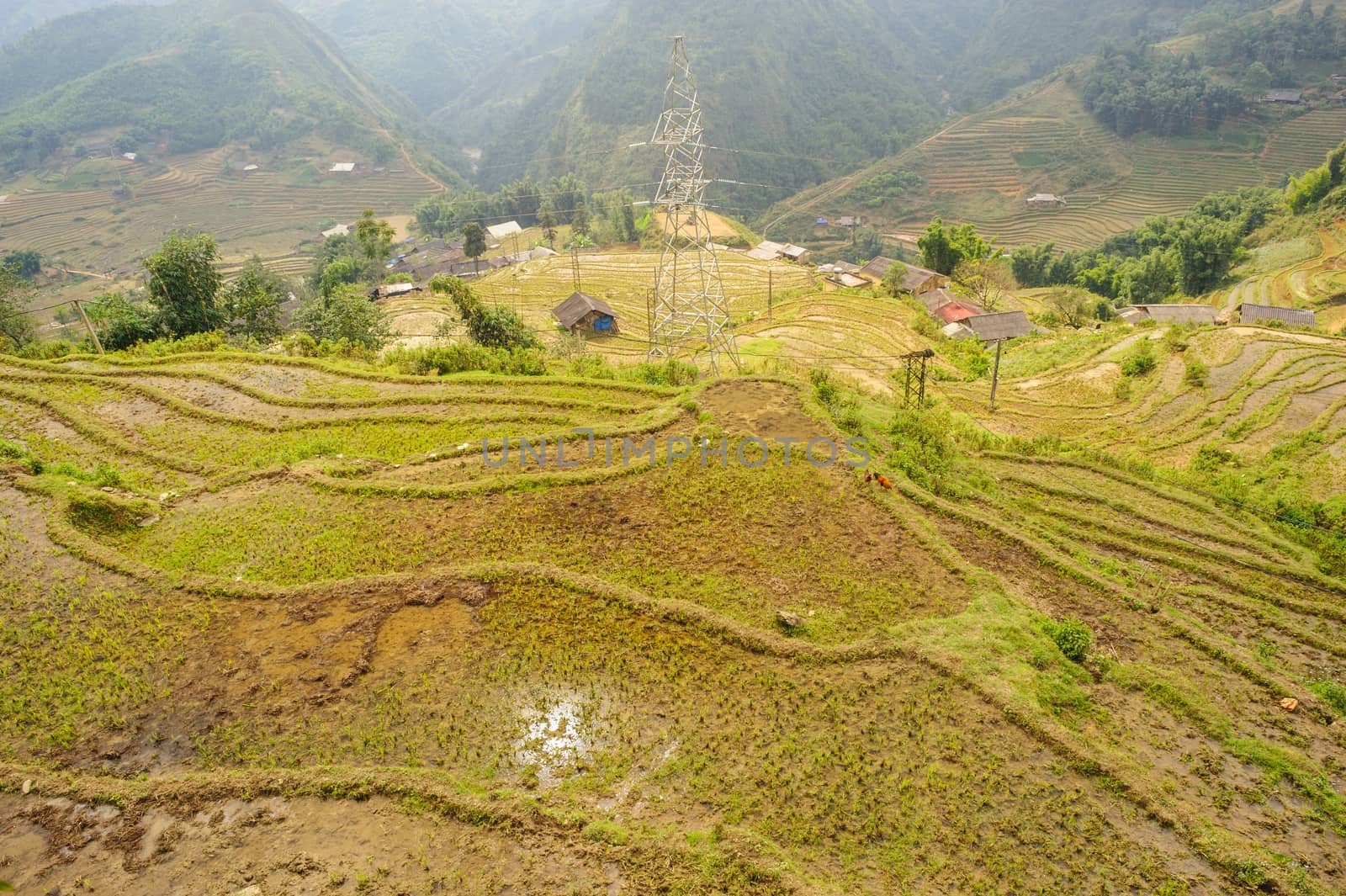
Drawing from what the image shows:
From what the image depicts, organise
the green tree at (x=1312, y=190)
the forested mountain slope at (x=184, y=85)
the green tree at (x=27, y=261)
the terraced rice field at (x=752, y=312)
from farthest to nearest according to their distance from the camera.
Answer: the forested mountain slope at (x=184, y=85)
the green tree at (x=27, y=261)
the green tree at (x=1312, y=190)
the terraced rice field at (x=752, y=312)

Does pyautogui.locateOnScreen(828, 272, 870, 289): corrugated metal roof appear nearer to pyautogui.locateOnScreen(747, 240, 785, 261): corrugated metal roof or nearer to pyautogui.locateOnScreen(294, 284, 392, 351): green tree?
pyautogui.locateOnScreen(747, 240, 785, 261): corrugated metal roof

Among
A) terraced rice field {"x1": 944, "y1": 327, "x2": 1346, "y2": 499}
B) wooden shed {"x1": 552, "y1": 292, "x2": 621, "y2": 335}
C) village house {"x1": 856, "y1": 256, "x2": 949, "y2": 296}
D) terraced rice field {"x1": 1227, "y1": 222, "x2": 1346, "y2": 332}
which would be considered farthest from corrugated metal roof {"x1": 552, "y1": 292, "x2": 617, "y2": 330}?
terraced rice field {"x1": 1227, "y1": 222, "x2": 1346, "y2": 332}

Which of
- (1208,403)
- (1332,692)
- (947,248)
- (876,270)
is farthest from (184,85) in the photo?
(1332,692)

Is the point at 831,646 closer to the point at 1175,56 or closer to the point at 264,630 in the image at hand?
the point at 264,630

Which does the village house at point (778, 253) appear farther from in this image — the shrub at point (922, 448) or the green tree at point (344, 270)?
the shrub at point (922, 448)

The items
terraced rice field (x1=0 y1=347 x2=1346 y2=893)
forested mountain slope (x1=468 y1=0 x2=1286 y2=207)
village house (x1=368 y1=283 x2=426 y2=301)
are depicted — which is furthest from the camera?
forested mountain slope (x1=468 y1=0 x2=1286 y2=207)

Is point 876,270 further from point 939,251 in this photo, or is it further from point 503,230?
point 503,230

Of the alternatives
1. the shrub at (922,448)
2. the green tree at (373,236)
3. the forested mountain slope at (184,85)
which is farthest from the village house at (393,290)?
the forested mountain slope at (184,85)
